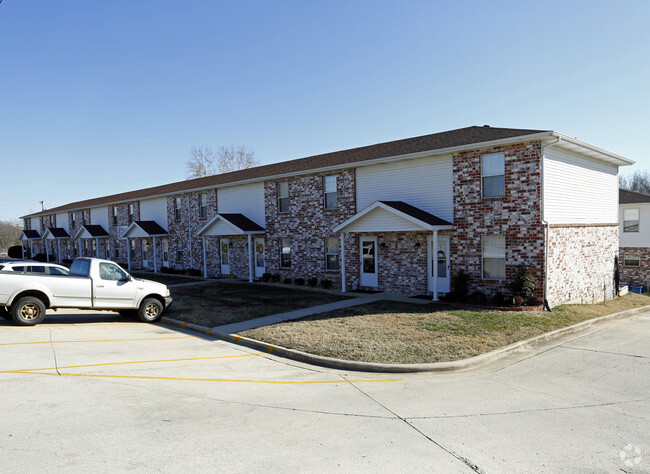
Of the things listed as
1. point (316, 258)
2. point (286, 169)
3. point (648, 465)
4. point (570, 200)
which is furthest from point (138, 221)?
point (648, 465)

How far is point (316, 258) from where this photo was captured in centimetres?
2117

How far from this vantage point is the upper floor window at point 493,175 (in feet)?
49.5

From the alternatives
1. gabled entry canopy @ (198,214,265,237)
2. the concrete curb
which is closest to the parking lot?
the concrete curb

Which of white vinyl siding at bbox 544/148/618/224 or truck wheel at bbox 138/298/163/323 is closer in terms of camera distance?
truck wheel at bbox 138/298/163/323

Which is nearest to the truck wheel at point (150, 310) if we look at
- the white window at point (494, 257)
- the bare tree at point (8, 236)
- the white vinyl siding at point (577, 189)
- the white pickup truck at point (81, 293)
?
the white pickup truck at point (81, 293)

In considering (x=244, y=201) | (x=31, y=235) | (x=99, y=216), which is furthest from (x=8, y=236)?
(x=244, y=201)

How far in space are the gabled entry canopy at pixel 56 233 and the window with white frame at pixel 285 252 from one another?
31.1 meters

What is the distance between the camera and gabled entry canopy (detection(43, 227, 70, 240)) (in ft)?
146

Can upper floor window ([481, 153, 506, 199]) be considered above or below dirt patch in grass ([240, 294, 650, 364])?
above

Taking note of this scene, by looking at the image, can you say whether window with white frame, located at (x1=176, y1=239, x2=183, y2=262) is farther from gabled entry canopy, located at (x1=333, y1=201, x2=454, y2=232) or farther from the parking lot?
the parking lot

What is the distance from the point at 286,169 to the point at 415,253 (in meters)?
9.55

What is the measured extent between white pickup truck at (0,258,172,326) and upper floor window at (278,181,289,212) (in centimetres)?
1005

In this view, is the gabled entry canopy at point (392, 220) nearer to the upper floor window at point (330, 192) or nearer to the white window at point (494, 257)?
→ the white window at point (494, 257)

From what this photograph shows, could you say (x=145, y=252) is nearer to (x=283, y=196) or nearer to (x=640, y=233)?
(x=283, y=196)
